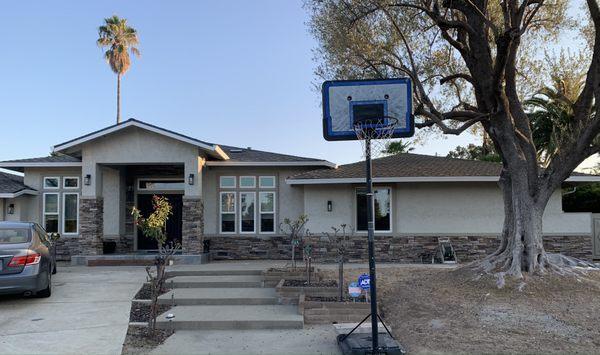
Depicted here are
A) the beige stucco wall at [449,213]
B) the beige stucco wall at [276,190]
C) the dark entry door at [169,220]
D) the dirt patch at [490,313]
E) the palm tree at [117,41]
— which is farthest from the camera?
the palm tree at [117,41]

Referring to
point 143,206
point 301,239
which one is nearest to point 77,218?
point 143,206

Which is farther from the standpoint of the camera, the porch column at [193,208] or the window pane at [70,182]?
the window pane at [70,182]

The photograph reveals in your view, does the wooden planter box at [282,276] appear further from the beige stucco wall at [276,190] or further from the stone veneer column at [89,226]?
the stone veneer column at [89,226]

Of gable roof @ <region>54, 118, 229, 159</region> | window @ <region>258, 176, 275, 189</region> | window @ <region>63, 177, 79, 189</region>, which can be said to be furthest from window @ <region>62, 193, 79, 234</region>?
window @ <region>258, 176, 275, 189</region>

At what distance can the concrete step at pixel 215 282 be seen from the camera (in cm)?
1097

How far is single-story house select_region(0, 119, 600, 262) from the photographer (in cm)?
1545

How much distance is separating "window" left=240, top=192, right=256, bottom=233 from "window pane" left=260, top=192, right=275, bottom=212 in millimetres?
299

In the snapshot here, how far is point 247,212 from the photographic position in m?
17.0

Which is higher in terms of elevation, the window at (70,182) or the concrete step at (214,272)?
the window at (70,182)

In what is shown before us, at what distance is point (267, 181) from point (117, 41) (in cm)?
2458

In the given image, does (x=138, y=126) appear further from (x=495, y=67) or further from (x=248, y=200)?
(x=495, y=67)

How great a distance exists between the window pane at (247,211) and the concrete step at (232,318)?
8012mm

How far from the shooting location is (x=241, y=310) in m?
8.88

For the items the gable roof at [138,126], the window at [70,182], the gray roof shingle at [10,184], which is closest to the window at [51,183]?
the window at [70,182]
